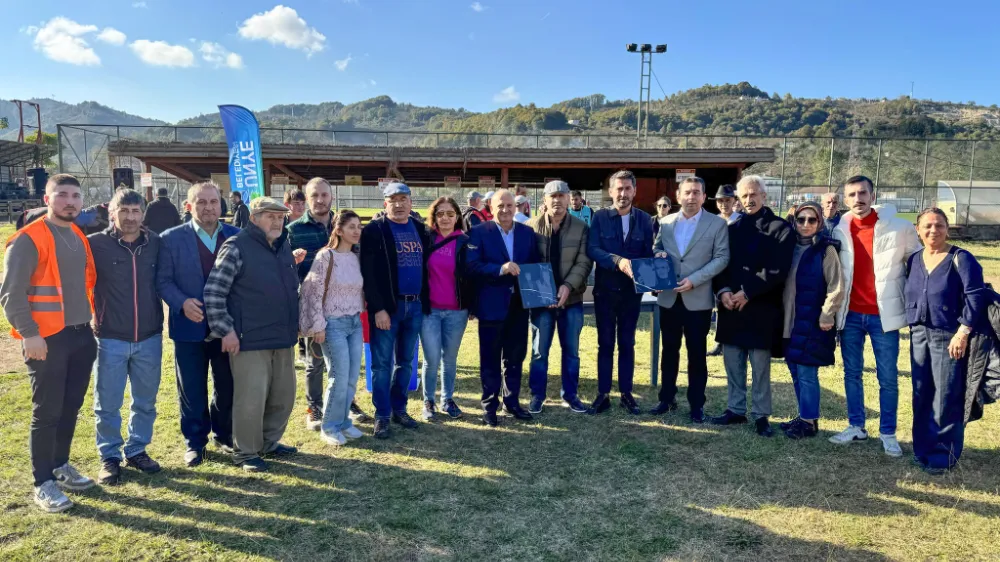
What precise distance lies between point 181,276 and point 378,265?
51.2 inches

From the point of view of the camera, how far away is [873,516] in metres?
3.28

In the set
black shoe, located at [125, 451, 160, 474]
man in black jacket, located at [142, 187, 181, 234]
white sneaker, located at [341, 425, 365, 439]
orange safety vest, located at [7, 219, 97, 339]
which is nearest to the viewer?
orange safety vest, located at [7, 219, 97, 339]

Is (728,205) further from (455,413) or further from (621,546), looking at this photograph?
(621,546)

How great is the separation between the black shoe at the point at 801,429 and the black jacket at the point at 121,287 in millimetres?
4659

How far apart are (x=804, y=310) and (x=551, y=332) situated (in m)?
1.94

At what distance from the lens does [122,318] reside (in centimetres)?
357

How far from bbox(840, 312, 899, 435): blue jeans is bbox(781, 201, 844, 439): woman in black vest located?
0.13 meters

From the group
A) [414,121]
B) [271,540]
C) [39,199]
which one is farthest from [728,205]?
[414,121]

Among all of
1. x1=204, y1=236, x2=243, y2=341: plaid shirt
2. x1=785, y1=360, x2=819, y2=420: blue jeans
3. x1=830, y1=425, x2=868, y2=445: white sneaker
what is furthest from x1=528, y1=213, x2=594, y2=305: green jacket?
x1=204, y1=236, x2=243, y2=341: plaid shirt

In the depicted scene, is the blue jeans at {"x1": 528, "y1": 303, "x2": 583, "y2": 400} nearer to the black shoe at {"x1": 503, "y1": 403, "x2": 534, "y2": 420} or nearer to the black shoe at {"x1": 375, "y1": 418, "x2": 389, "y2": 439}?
the black shoe at {"x1": 503, "y1": 403, "x2": 534, "y2": 420}

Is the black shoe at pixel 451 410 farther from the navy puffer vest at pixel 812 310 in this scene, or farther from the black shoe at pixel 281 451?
the navy puffer vest at pixel 812 310

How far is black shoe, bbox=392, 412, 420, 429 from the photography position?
466 cm

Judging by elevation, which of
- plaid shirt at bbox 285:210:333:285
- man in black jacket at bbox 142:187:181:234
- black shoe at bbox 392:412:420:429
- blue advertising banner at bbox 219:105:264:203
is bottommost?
black shoe at bbox 392:412:420:429

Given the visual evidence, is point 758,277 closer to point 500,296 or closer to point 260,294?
point 500,296
